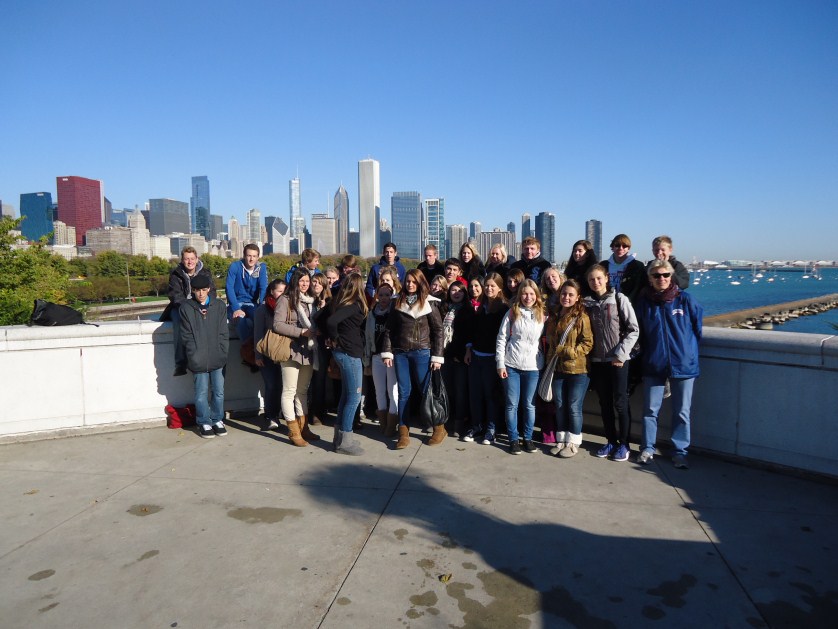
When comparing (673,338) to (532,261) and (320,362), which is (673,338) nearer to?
(532,261)

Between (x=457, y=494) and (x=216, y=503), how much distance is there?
194 cm

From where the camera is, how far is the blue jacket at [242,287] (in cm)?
681

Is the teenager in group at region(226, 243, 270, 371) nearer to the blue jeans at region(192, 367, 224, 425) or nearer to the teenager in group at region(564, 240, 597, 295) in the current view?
the blue jeans at region(192, 367, 224, 425)

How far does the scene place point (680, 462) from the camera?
16.4 feet

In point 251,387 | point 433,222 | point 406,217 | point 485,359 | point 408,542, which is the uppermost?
point 406,217

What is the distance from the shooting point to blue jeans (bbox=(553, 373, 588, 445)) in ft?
17.6

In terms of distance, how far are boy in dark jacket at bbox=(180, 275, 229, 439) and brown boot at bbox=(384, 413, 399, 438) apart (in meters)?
1.86

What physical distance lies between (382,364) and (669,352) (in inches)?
117

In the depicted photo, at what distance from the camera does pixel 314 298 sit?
6000 millimetres

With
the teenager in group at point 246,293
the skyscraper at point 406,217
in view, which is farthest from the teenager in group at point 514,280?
the skyscraper at point 406,217

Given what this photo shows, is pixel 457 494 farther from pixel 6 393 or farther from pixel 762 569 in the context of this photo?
pixel 6 393

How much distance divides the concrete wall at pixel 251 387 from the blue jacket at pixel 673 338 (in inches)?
14.5

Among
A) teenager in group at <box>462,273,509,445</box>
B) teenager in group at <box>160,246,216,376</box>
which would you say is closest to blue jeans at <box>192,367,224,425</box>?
teenager in group at <box>160,246,216,376</box>

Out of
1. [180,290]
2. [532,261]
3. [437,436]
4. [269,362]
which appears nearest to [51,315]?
[180,290]
